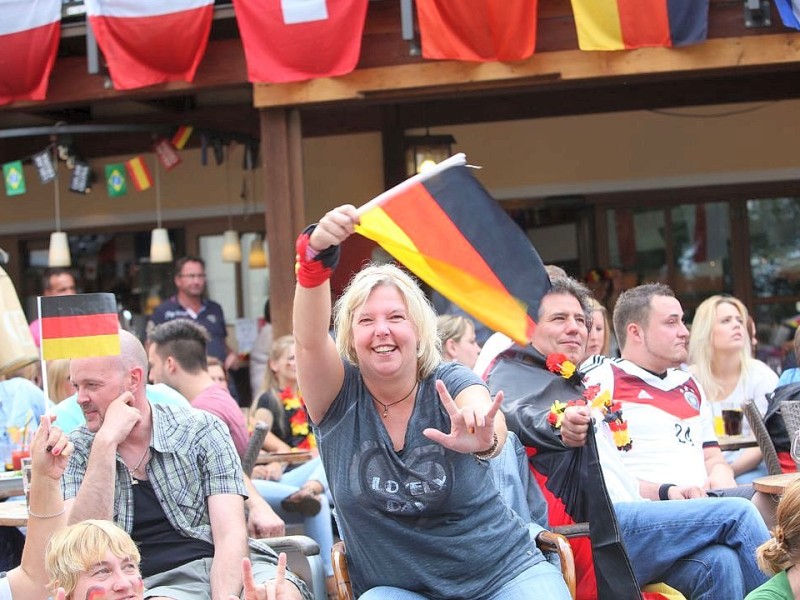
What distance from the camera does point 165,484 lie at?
13.2 feet

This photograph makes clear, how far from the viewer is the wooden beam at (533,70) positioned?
838 centimetres

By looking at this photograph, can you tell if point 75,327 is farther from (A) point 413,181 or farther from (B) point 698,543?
(B) point 698,543

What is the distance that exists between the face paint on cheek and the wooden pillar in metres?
5.85

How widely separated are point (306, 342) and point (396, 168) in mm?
7888

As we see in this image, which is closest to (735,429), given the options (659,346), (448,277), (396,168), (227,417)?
(659,346)

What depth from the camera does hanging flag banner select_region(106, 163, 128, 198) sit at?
1136cm

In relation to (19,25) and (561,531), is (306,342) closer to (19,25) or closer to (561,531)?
(561,531)

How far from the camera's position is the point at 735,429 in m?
6.81

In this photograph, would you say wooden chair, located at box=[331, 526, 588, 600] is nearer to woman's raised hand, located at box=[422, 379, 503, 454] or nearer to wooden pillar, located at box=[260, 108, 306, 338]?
woman's raised hand, located at box=[422, 379, 503, 454]

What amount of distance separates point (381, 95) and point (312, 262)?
5.68 metres

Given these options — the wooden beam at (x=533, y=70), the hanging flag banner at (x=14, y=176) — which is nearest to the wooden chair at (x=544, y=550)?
the wooden beam at (x=533, y=70)

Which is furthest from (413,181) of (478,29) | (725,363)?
(478,29)

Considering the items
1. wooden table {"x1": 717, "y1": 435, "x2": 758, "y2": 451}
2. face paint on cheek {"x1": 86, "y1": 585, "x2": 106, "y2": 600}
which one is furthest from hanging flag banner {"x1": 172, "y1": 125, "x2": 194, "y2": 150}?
face paint on cheek {"x1": 86, "y1": 585, "x2": 106, "y2": 600}

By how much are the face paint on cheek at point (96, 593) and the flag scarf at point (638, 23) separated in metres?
5.75
